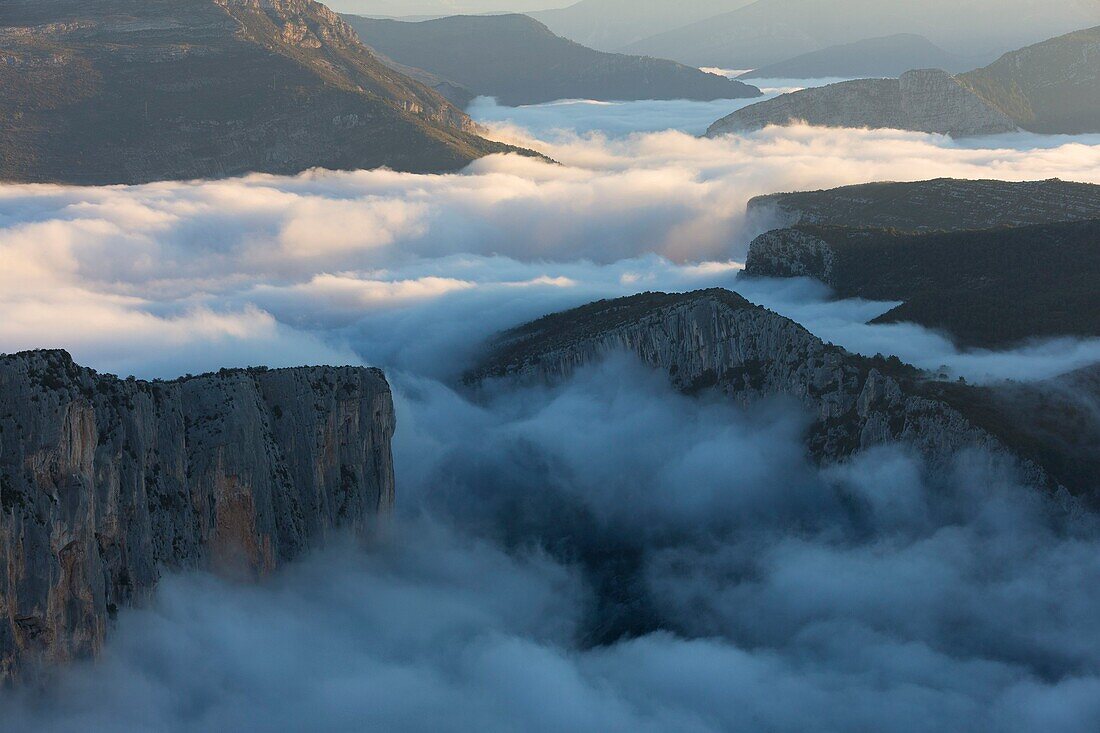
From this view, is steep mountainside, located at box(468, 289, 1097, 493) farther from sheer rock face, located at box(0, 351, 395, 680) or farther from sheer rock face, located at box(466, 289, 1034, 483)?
sheer rock face, located at box(0, 351, 395, 680)

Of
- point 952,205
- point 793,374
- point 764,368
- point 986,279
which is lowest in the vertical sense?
point 793,374

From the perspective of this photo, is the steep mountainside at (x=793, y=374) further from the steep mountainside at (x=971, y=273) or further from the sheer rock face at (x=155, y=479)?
the sheer rock face at (x=155, y=479)

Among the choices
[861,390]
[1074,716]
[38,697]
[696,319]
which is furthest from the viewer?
[696,319]

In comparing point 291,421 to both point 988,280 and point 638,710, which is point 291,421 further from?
point 988,280

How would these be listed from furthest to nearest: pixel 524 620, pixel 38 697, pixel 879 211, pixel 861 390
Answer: pixel 879 211 → pixel 861 390 → pixel 524 620 → pixel 38 697

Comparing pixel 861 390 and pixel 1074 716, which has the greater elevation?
pixel 861 390

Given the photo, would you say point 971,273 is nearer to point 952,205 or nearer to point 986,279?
point 986,279

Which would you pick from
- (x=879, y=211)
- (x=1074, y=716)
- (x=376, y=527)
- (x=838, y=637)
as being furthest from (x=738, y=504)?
(x=879, y=211)

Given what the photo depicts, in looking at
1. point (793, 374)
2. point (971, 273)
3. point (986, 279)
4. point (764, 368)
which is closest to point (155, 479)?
point (793, 374)

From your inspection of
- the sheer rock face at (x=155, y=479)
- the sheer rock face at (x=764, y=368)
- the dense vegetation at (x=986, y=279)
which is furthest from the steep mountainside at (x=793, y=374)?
the sheer rock face at (x=155, y=479)
